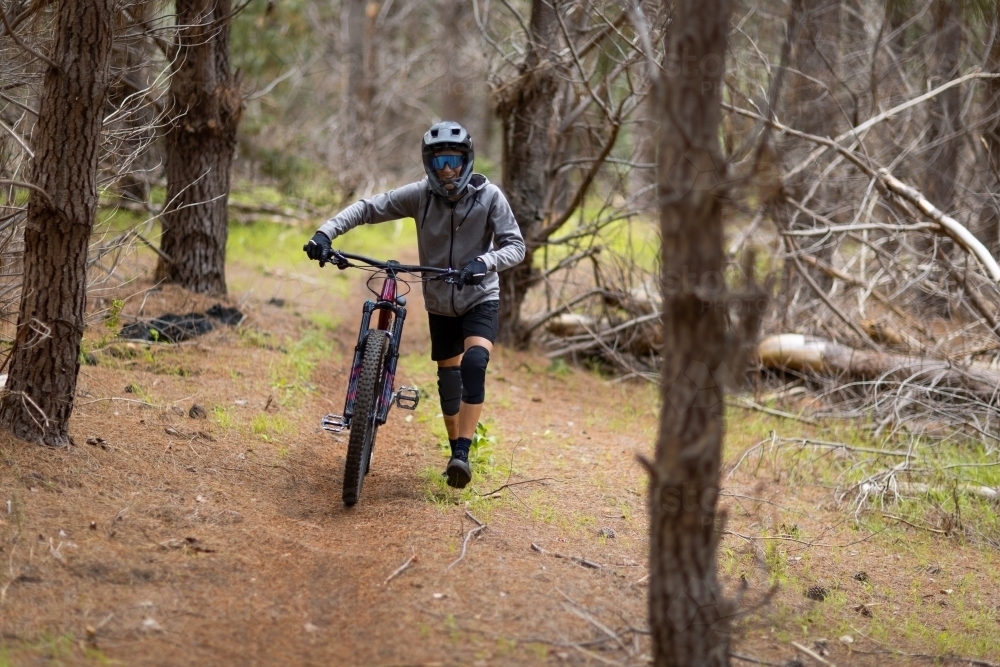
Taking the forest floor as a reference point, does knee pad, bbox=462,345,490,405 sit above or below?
above

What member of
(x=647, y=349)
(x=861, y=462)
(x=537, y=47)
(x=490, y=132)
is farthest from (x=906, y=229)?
(x=490, y=132)

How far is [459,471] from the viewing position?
5797 mm

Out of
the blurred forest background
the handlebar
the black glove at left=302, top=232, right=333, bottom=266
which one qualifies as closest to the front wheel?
the handlebar

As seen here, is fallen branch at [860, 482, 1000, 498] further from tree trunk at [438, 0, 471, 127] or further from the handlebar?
tree trunk at [438, 0, 471, 127]

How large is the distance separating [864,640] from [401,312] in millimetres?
3170

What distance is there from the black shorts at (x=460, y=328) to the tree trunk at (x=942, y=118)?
8.49 m

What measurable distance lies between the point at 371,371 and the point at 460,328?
953 millimetres

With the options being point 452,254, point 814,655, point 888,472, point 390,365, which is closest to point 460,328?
point 452,254

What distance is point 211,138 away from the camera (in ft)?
30.0

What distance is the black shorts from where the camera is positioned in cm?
588

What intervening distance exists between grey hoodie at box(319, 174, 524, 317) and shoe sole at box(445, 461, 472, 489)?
3.16ft

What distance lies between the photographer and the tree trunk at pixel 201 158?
895cm

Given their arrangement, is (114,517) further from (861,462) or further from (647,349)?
(647,349)

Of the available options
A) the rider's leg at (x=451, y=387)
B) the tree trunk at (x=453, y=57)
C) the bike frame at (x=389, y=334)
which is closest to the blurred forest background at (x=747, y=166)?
the rider's leg at (x=451, y=387)
